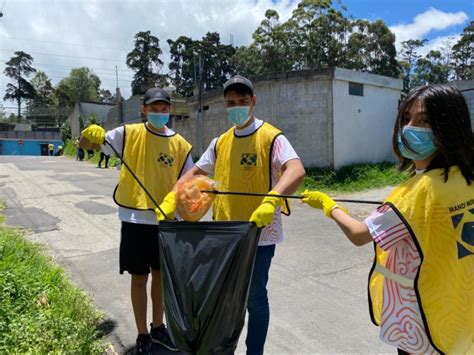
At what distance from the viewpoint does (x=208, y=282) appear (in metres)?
1.80

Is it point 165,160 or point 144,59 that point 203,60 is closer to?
point 144,59

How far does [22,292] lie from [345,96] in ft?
30.1

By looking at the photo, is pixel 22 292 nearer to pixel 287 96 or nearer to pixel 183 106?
pixel 287 96

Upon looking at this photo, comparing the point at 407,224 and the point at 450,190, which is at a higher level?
the point at 450,190

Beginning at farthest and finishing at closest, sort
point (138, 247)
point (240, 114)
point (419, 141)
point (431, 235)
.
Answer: point (138, 247)
point (240, 114)
point (419, 141)
point (431, 235)

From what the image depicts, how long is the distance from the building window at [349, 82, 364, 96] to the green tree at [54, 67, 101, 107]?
49992 mm

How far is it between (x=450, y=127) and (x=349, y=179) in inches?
345

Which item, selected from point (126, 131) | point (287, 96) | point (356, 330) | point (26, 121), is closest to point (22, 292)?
point (126, 131)

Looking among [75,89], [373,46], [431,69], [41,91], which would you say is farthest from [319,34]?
[41,91]

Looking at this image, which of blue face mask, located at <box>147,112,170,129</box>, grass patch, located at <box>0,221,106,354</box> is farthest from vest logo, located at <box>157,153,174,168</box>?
grass patch, located at <box>0,221,106,354</box>

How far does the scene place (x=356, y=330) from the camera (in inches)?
120

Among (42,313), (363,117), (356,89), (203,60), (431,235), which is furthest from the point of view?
(203,60)

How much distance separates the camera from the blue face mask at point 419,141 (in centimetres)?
151

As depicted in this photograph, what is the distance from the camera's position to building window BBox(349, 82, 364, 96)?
10.7m
